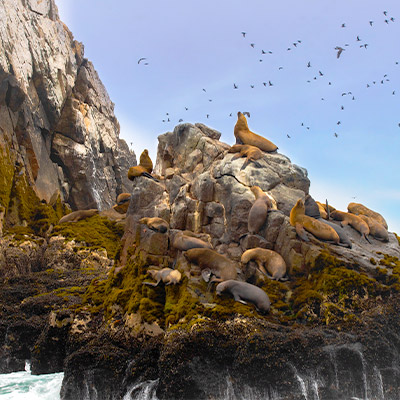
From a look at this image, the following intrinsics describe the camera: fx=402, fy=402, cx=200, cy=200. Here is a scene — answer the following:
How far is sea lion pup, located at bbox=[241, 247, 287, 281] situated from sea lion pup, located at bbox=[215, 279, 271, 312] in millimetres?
1184

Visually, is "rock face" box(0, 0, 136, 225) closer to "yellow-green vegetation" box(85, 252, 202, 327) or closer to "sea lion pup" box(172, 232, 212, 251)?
"yellow-green vegetation" box(85, 252, 202, 327)

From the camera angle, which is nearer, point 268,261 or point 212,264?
point 212,264

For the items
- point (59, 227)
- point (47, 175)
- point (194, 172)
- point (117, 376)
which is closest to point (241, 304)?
point (117, 376)

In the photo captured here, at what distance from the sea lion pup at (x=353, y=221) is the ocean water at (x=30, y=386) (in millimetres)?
9536

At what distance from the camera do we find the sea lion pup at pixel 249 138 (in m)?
15.9

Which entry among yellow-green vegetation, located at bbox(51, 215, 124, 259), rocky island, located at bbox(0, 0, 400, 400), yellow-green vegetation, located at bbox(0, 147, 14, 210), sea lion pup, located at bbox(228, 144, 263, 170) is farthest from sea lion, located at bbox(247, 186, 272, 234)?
yellow-green vegetation, located at bbox(0, 147, 14, 210)

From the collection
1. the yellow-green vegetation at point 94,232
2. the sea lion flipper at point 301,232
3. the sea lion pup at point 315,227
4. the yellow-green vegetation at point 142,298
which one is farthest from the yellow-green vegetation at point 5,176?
the sea lion flipper at point 301,232

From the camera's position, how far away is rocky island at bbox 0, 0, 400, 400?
24.8 ft

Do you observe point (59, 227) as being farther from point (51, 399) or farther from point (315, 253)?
point (315, 253)

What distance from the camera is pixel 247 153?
14328 millimetres

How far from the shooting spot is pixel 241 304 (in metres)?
8.71

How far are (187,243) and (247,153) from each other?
4.84m

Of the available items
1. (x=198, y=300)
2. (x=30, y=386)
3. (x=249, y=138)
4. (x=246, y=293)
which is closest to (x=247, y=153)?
(x=249, y=138)

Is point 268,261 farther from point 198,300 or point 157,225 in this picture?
point 157,225
